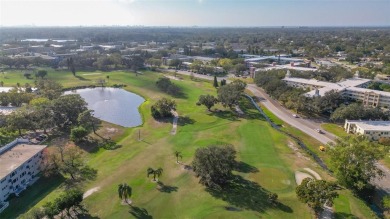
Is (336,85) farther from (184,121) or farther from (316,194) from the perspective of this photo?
(316,194)

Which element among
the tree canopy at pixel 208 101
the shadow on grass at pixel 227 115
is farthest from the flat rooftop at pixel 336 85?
the tree canopy at pixel 208 101

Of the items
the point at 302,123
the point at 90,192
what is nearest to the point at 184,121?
the point at 302,123

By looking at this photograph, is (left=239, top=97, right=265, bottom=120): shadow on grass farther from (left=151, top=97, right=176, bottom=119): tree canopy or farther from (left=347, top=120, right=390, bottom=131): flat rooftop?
(left=347, top=120, right=390, bottom=131): flat rooftop

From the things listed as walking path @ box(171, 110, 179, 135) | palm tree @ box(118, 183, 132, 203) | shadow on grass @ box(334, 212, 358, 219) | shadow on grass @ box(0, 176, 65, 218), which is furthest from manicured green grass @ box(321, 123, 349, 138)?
shadow on grass @ box(0, 176, 65, 218)

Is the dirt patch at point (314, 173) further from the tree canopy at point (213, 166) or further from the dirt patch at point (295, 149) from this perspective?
the tree canopy at point (213, 166)

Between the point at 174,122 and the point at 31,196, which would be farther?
the point at 174,122
